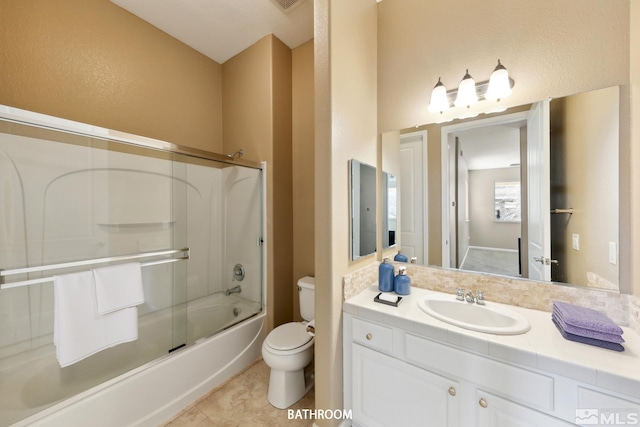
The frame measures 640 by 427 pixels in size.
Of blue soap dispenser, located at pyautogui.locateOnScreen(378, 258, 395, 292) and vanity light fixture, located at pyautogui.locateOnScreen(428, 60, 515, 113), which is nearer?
vanity light fixture, located at pyautogui.locateOnScreen(428, 60, 515, 113)

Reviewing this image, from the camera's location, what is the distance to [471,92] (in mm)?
1357

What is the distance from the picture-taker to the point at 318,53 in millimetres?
1325

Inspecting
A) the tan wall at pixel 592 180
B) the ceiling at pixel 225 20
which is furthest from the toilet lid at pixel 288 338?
the ceiling at pixel 225 20

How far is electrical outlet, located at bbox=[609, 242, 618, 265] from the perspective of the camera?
3.54 ft

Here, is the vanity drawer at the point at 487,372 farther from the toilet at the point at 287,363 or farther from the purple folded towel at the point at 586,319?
the toilet at the point at 287,363

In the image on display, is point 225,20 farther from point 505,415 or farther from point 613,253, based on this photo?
point 505,415

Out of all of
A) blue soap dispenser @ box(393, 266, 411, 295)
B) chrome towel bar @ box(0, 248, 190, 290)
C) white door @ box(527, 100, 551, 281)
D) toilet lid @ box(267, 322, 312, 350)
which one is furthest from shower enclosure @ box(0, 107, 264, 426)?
white door @ box(527, 100, 551, 281)

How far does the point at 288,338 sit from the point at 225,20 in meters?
2.73

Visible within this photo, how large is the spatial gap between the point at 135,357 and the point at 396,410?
170 cm

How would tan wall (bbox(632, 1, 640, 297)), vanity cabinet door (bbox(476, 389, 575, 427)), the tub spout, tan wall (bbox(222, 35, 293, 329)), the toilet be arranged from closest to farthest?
vanity cabinet door (bbox(476, 389, 575, 427))
tan wall (bbox(632, 1, 640, 297))
the toilet
tan wall (bbox(222, 35, 293, 329))
the tub spout

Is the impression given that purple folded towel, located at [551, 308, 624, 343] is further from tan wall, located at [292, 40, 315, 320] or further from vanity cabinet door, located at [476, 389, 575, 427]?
tan wall, located at [292, 40, 315, 320]

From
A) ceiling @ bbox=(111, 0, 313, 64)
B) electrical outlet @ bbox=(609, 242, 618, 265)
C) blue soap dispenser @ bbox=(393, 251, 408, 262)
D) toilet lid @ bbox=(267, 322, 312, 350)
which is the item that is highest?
ceiling @ bbox=(111, 0, 313, 64)

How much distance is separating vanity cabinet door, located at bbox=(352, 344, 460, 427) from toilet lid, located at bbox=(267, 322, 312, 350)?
48 cm

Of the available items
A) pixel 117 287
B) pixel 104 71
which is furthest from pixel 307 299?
pixel 104 71
